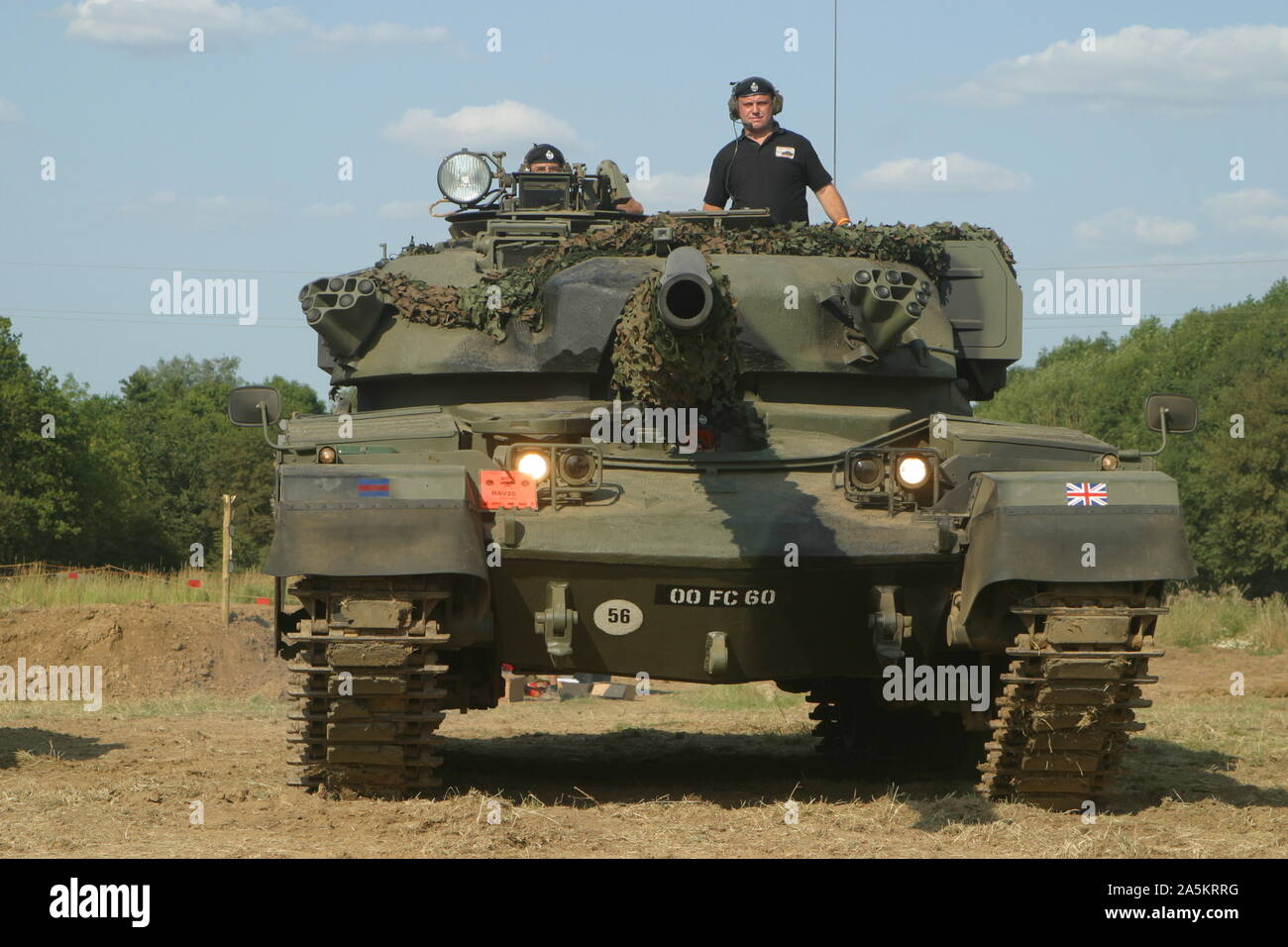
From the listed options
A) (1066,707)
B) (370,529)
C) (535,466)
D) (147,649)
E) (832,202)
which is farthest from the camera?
(147,649)

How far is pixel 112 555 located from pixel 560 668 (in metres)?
49.7

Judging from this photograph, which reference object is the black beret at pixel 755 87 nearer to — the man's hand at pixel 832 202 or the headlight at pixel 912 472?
the man's hand at pixel 832 202

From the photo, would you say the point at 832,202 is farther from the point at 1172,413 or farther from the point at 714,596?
the point at 714,596

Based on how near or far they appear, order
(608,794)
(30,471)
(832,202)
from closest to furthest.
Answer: (608,794) < (832,202) < (30,471)

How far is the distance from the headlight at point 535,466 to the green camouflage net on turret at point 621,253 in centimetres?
135

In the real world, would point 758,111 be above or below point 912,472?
above

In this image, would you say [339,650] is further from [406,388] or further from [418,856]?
[406,388]

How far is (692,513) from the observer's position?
8.01 meters

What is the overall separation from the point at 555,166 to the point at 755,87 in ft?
4.88

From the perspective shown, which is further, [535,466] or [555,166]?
[555,166]

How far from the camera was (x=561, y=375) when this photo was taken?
9367 mm

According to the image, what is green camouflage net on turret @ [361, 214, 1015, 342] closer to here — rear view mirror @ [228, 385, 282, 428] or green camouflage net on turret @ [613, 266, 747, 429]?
rear view mirror @ [228, 385, 282, 428]

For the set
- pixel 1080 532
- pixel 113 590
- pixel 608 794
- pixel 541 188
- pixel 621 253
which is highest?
pixel 541 188


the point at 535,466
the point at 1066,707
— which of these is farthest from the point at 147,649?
the point at 1066,707
